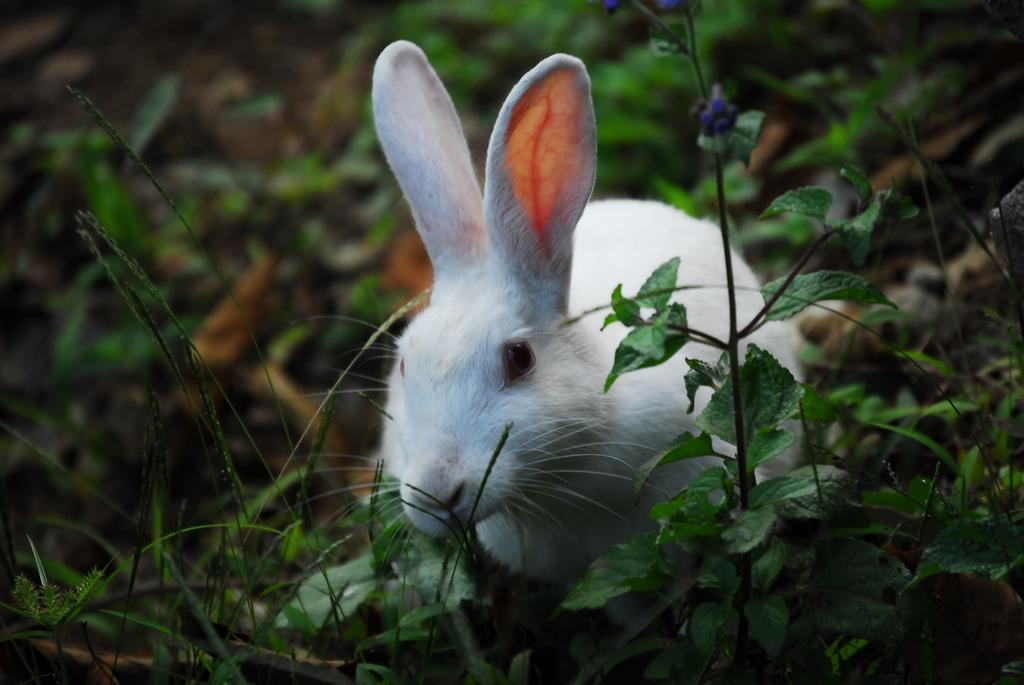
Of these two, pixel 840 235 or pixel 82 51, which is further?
pixel 82 51

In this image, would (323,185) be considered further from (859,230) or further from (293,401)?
(859,230)

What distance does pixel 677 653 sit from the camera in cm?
224

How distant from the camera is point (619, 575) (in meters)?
2.32

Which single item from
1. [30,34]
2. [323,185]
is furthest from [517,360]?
[30,34]

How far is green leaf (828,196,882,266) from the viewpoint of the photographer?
197 cm

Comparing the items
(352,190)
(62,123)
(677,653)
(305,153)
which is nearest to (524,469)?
(677,653)

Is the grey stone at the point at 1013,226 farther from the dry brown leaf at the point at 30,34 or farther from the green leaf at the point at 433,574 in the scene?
the dry brown leaf at the point at 30,34

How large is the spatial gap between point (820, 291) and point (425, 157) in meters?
1.34

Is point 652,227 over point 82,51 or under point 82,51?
under

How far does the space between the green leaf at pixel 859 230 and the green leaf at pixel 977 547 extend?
56cm

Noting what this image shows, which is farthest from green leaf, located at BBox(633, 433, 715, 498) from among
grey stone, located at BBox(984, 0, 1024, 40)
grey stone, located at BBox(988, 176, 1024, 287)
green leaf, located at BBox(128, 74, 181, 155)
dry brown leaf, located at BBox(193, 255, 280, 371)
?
green leaf, located at BBox(128, 74, 181, 155)

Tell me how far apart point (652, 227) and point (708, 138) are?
58.9 inches

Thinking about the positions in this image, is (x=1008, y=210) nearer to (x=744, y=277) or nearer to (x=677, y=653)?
(x=744, y=277)

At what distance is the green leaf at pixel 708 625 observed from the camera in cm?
211
